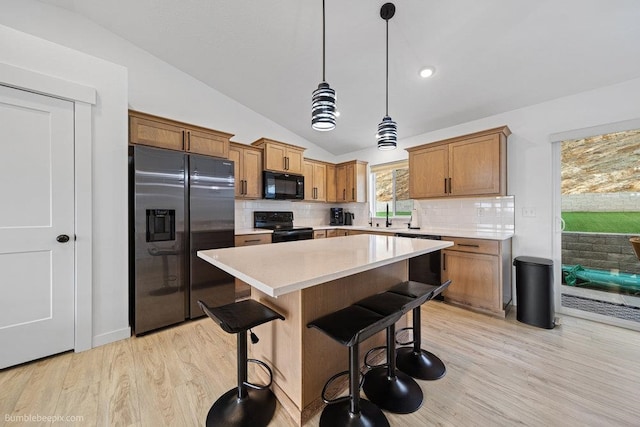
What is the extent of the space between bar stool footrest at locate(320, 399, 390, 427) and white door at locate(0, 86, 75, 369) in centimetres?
226

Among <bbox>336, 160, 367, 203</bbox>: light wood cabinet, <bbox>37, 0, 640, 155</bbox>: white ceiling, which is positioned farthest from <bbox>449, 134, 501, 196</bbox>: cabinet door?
<bbox>336, 160, 367, 203</bbox>: light wood cabinet

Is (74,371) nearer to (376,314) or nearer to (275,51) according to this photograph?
(376,314)

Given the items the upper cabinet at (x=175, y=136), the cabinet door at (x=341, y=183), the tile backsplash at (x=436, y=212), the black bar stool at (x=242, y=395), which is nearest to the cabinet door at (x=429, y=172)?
the tile backsplash at (x=436, y=212)

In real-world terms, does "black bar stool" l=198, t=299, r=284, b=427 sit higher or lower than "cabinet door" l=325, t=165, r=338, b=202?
lower

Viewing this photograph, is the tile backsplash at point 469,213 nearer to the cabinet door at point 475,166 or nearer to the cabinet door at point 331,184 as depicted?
the cabinet door at point 475,166

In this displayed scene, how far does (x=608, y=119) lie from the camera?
8.36 feet

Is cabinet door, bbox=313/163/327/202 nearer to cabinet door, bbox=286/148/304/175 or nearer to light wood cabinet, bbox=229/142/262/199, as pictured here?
cabinet door, bbox=286/148/304/175

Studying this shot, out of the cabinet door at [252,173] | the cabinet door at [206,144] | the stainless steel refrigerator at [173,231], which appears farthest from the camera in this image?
the cabinet door at [252,173]

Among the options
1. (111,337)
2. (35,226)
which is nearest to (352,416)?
(111,337)

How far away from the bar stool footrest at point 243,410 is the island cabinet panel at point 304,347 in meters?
0.09

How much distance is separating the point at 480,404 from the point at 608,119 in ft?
9.99

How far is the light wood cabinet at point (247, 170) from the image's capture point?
12.0 feet

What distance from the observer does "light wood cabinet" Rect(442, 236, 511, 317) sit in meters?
2.78

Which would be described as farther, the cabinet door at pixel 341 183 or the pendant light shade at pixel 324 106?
the cabinet door at pixel 341 183
